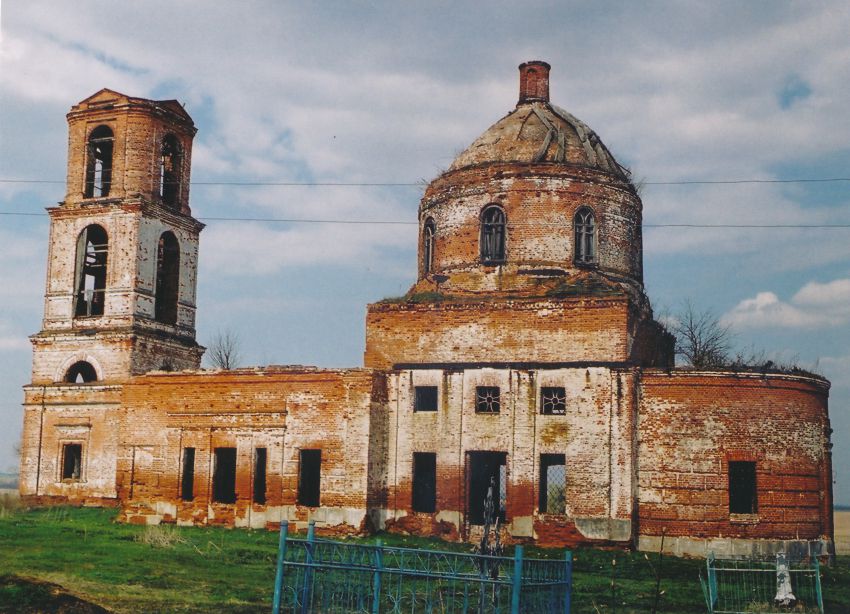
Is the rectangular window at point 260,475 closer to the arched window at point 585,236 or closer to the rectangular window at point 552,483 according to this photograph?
the rectangular window at point 552,483

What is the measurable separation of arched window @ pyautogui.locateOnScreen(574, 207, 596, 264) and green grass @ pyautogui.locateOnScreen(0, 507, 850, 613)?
7.18 meters

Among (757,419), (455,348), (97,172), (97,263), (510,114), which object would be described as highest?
(510,114)

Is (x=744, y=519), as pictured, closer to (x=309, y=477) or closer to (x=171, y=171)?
(x=309, y=477)

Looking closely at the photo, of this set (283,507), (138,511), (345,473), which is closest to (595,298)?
(345,473)

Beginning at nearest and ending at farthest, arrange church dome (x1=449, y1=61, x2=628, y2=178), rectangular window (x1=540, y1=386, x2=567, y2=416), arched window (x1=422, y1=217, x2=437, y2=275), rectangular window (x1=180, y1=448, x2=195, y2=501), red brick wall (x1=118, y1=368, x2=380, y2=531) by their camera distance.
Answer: rectangular window (x1=540, y1=386, x2=567, y2=416), red brick wall (x1=118, y1=368, x2=380, y2=531), rectangular window (x1=180, y1=448, x2=195, y2=501), church dome (x1=449, y1=61, x2=628, y2=178), arched window (x1=422, y1=217, x2=437, y2=275)

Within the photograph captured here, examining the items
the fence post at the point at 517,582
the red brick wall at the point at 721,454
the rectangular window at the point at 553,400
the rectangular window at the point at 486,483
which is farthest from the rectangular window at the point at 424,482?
the fence post at the point at 517,582

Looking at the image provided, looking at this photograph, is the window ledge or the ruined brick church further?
the ruined brick church

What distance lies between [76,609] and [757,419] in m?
13.3

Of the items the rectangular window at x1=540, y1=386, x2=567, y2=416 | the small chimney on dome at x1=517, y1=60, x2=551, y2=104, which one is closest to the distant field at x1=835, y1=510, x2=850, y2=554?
the rectangular window at x1=540, y1=386, x2=567, y2=416

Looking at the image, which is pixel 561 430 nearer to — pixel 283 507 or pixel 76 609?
pixel 283 507

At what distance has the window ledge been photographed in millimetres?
19188

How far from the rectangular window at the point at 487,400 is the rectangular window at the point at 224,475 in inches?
227

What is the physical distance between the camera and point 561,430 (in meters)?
20.1

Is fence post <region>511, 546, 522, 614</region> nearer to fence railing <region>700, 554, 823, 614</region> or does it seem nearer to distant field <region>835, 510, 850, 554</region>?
fence railing <region>700, 554, 823, 614</region>
